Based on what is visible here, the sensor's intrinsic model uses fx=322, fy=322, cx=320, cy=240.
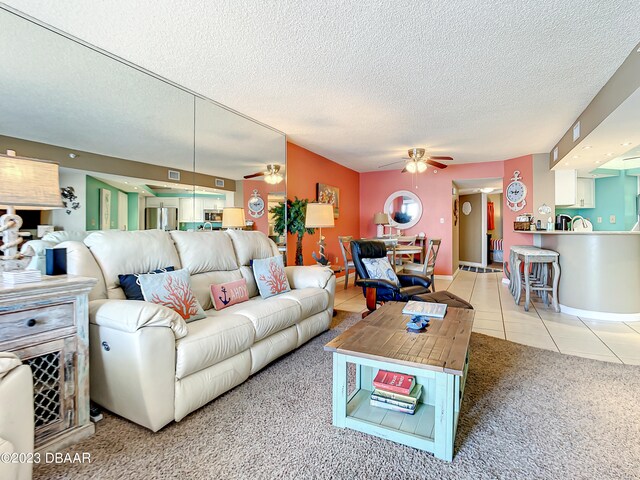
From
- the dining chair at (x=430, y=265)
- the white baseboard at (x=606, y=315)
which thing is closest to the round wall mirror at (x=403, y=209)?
the dining chair at (x=430, y=265)

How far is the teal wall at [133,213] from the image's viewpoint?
277cm

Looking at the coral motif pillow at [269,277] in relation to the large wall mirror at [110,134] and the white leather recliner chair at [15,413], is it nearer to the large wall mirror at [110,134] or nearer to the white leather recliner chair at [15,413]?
the large wall mirror at [110,134]

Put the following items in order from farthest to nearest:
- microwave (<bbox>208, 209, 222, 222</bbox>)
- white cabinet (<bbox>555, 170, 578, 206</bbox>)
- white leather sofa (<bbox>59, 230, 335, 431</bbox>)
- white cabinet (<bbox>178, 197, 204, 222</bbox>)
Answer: white cabinet (<bbox>555, 170, 578, 206</bbox>)
microwave (<bbox>208, 209, 222, 222</bbox>)
white cabinet (<bbox>178, 197, 204, 222</bbox>)
white leather sofa (<bbox>59, 230, 335, 431</bbox>)

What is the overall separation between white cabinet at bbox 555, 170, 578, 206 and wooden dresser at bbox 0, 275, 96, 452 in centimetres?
690

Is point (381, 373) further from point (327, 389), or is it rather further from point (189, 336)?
point (189, 336)

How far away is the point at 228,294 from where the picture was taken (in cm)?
266

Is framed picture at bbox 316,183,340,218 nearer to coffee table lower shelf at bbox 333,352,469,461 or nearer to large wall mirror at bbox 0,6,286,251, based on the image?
large wall mirror at bbox 0,6,286,251

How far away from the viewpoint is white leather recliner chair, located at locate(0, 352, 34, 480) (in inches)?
42.5

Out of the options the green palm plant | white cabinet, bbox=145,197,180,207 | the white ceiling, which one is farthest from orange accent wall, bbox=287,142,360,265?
the white ceiling

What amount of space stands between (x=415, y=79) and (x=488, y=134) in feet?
7.62

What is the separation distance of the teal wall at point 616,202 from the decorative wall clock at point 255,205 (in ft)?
19.0

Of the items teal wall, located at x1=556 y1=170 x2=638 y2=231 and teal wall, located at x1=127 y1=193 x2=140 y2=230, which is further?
teal wall, located at x1=556 y1=170 x2=638 y2=231

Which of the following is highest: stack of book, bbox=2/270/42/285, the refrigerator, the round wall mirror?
the round wall mirror

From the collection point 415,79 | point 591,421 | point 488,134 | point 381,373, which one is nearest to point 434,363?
point 381,373
